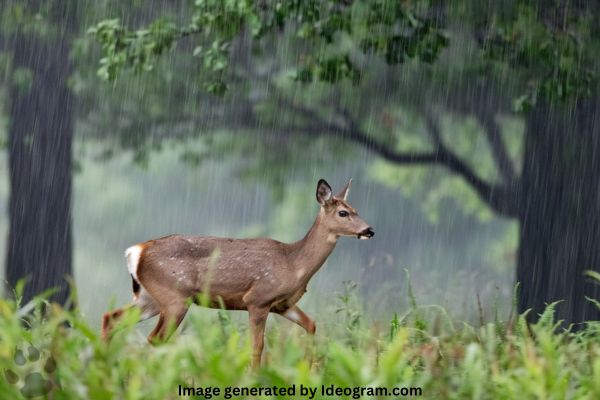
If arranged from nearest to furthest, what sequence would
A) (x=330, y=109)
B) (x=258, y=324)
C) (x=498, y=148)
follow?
(x=258, y=324), (x=498, y=148), (x=330, y=109)

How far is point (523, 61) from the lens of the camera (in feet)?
40.7

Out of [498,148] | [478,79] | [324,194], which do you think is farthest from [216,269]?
[498,148]

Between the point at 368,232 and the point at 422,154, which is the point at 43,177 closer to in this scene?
the point at 422,154

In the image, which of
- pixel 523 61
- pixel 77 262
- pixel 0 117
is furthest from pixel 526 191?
pixel 77 262

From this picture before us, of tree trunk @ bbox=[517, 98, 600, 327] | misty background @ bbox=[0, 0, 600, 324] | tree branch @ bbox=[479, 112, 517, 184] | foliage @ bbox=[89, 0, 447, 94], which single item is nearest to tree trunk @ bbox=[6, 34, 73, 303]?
misty background @ bbox=[0, 0, 600, 324]

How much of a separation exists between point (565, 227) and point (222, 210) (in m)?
16.0

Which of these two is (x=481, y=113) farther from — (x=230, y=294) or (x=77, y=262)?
(x=77, y=262)

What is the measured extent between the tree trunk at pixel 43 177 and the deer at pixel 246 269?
8.56 m

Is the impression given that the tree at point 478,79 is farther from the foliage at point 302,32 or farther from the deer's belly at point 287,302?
the deer's belly at point 287,302

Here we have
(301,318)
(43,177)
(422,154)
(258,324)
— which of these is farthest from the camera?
(43,177)

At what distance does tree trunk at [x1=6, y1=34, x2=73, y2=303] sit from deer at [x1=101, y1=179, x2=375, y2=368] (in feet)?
28.1

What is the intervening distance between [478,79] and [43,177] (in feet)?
19.0

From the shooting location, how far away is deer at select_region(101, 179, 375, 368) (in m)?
6.88

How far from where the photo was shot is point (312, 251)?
275 inches
